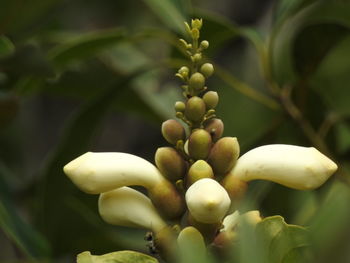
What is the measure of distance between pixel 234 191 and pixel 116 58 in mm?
945

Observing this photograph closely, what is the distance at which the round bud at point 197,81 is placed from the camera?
79 cm

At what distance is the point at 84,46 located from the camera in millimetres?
1338

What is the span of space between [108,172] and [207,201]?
0.42 ft

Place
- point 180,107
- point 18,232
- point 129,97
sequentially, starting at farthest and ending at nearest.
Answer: point 129,97
point 18,232
point 180,107

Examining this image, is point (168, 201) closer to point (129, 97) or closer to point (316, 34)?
point (316, 34)

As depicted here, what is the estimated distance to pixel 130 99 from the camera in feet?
5.06

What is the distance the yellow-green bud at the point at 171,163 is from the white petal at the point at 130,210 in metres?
0.04

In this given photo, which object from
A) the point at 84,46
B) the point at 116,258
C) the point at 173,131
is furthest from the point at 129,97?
the point at 116,258

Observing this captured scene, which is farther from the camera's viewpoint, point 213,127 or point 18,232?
point 18,232

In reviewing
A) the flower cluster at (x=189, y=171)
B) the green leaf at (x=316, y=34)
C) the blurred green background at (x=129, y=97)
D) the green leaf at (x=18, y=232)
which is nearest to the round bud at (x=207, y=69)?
the flower cluster at (x=189, y=171)

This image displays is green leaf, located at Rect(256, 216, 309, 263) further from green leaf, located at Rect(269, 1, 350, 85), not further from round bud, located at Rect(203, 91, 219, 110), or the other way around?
green leaf, located at Rect(269, 1, 350, 85)

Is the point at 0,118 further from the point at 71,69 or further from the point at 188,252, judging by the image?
the point at 188,252

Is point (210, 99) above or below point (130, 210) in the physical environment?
above

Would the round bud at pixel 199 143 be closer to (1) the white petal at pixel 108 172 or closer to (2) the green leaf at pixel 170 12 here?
(1) the white petal at pixel 108 172
